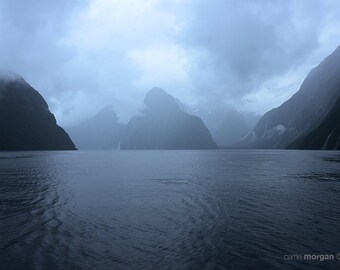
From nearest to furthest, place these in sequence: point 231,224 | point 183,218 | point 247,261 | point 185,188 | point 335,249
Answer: point 247,261
point 335,249
point 231,224
point 183,218
point 185,188

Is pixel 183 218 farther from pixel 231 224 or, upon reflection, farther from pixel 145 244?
pixel 145 244

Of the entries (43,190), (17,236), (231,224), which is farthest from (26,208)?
(231,224)

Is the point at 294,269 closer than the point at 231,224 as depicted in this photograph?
Yes

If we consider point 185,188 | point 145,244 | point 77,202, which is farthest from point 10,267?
point 185,188

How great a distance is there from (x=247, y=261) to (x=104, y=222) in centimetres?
1302

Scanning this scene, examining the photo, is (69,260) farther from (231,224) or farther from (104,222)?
(231,224)

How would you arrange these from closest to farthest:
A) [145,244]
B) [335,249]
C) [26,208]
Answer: [335,249] < [145,244] < [26,208]

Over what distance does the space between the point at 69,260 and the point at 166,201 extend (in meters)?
18.6

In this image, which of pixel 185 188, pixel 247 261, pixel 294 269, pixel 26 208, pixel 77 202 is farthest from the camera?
pixel 185 188

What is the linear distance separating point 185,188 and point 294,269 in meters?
30.2

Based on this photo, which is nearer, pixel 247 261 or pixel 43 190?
pixel 247 261

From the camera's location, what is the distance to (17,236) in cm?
2130

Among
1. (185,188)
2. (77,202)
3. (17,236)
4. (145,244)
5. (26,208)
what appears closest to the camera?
(145,244)

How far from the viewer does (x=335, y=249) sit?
18.3m
